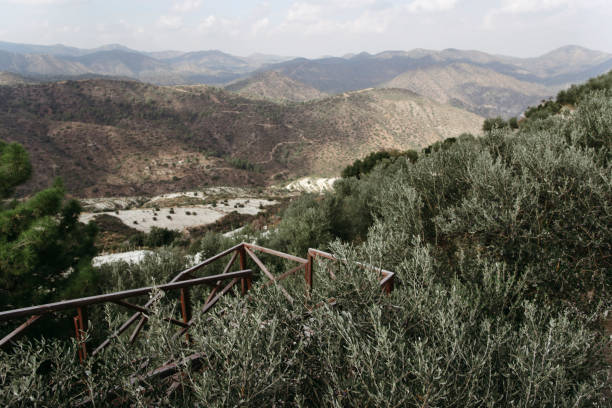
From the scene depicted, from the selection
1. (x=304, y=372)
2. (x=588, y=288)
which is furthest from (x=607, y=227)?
(x=304, y=372)

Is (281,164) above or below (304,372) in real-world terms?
below

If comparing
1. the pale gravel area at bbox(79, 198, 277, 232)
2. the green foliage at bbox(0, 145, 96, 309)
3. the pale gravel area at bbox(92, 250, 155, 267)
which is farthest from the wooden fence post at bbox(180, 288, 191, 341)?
the pale gravel area at bbox(79, 198, 277, 232)

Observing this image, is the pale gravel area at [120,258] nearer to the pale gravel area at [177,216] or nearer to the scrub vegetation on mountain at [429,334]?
the scrub vegetation on mountain at [429,334]

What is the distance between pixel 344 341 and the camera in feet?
7.90

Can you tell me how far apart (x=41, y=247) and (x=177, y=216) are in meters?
25.0

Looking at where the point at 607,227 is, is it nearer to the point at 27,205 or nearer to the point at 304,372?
the point at 304,372

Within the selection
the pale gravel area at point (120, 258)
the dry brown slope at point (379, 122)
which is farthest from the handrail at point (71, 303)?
the dry brown slope at point (379, 122)

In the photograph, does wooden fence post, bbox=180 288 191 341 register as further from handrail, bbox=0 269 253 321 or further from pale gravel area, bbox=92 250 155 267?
pale gravel area, bbox=92 250 155 267

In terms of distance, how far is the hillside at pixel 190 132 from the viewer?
204 feet

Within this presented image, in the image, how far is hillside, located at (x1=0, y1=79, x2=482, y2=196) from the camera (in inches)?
2451

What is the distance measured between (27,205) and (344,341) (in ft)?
26.4

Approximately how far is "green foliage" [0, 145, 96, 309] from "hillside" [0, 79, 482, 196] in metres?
53.9

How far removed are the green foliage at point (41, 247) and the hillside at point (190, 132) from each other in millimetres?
53916

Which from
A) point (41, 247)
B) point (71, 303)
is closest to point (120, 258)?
point (41, 247)
